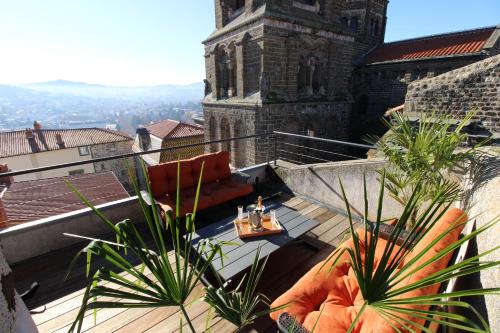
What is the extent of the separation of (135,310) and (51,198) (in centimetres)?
561

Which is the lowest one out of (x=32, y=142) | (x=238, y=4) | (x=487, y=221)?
(x=32, y=142)

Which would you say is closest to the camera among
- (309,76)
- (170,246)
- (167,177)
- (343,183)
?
(170,246)

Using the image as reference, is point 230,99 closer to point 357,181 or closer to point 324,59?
point 324,59

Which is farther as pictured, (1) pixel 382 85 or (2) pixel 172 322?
(1) pixel 382 85

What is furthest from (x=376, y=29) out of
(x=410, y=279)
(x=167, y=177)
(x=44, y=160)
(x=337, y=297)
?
(x=44, y=160)

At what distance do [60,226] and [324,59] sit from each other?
13612 mm

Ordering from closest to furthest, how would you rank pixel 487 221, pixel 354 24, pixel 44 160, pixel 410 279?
pixel 410 279
pixel 487 221
pixel 354 24
pixel 44 160

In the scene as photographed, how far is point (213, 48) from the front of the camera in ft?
46.3

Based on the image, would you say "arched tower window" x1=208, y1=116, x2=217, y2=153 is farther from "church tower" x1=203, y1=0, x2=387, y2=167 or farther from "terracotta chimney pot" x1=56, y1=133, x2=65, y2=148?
"terracotta chimney pot" x1=56, y1=133, x2=65, y2=148

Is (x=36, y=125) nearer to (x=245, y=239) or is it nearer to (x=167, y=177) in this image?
(x=167, y=177)

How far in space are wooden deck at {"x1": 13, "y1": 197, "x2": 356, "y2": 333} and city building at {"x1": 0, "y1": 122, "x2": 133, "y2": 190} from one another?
2167 centimetres

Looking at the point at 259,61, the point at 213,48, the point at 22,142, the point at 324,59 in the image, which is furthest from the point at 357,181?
the point at 22,142

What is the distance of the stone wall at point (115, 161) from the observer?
2405cm

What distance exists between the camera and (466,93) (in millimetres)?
6172
